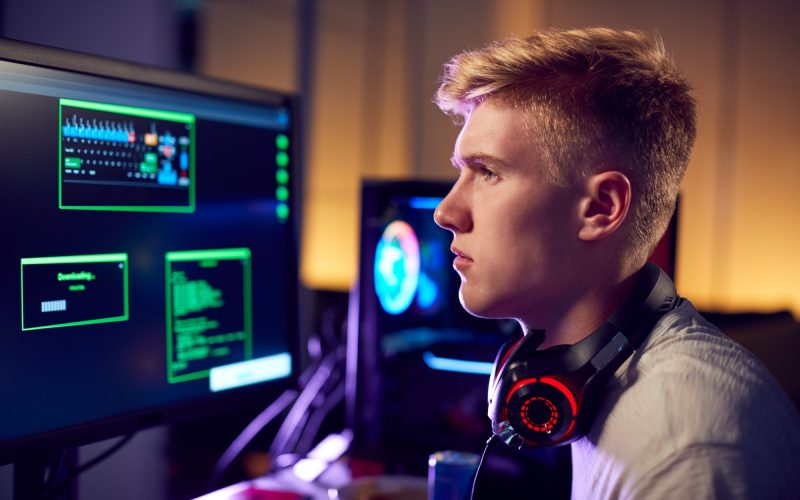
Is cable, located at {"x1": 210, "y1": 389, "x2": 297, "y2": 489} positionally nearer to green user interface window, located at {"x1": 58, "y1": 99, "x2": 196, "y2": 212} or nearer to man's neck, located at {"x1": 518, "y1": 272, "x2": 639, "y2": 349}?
green user interface window, located at {"x1": 58, "y1": 99, "x2": 196, "y2": 212}

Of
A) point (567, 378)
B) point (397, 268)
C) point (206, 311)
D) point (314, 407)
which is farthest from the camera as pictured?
point (314, 407)

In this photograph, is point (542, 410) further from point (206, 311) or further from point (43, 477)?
point (43, 477)

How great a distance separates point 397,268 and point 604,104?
2.35 feet

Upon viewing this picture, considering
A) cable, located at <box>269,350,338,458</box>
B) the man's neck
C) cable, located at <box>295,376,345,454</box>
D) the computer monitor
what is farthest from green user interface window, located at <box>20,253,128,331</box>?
cable, located at <box>295,376,345,454</box>

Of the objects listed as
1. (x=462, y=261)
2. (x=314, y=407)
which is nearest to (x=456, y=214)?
(x=462, y=261)

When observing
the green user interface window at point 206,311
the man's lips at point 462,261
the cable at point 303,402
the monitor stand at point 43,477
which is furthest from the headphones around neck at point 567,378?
the cable at point 303,402

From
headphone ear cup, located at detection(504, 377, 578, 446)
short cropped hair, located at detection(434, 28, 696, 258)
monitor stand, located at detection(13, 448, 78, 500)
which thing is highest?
short cropped hair, located at detection(434, 28, 696, 258)

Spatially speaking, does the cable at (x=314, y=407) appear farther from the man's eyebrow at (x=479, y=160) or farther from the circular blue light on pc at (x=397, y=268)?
the man's eyebrow at (x=479, y=160)

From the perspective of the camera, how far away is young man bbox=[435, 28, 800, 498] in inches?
27.9

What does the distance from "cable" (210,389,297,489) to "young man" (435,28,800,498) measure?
68cm

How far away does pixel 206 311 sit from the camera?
3.42 ft

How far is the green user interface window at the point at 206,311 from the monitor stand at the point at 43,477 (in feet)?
0.59

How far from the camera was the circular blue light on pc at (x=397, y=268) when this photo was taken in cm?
141

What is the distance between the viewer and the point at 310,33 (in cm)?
389
